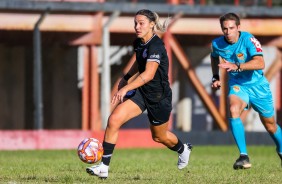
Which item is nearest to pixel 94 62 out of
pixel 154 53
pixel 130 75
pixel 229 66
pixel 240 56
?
pixel 240 56

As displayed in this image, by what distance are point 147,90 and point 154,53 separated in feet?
1.60

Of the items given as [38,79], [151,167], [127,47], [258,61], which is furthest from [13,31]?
[258,61]

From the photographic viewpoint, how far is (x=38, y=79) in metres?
23.5

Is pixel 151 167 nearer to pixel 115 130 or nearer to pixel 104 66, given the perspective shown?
pixel 115 130

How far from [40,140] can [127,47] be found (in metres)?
7.70

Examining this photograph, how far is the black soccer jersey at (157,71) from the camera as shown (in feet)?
35.8

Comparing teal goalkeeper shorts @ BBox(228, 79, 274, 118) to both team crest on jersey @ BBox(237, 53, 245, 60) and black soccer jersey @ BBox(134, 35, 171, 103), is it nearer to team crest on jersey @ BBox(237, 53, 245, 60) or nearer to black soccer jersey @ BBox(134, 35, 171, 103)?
team crest on jersey @ BBox(237, 53, 245, 60)

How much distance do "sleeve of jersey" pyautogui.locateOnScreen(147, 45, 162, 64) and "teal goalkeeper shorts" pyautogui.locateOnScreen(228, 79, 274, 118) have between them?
1.90 metres

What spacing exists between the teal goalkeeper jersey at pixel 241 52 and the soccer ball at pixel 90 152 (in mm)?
2541

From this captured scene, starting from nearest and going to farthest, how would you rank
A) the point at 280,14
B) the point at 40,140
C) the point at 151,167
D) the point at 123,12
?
the point at 151,167 → the point at 40,140 → the point at 123,12 → the point at 280,14

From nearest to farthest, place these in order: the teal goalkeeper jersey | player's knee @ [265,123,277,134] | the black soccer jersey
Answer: the black soccer jersey, the teal goalkeeper jersey, player's knee @ [265,123,277,134]

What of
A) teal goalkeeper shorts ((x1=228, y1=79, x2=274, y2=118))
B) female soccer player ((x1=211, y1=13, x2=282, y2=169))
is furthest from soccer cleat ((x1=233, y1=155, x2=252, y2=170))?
teal goalkeeper shorts ((x1=228, y1=79, x2=274, y2=118))

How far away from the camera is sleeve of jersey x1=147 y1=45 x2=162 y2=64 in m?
10.8

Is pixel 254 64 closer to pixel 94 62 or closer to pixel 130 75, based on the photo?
pixel 130 75
